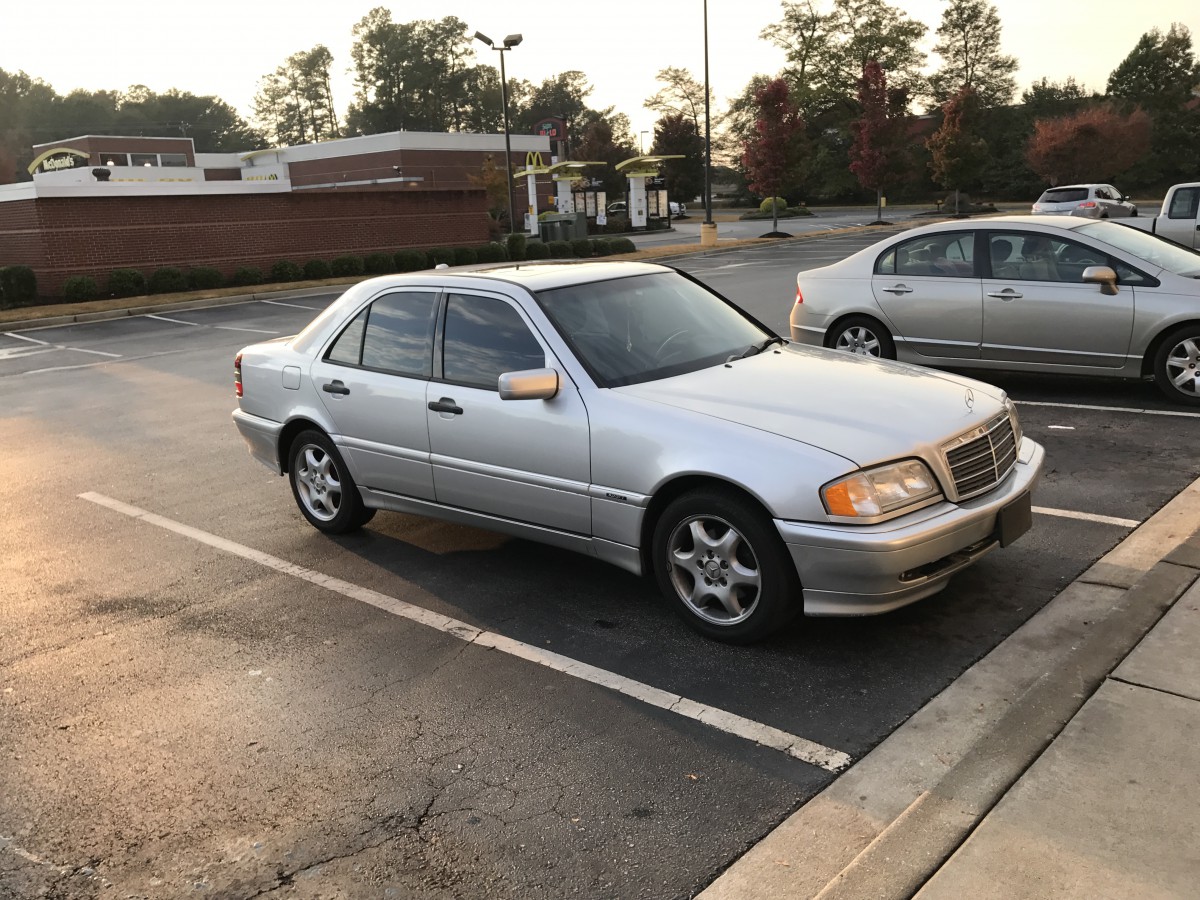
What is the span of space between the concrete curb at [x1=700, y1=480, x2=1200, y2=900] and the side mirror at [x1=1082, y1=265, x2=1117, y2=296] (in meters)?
3.79

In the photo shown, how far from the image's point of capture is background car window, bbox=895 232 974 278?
358 inches

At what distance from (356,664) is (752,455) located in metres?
1.98

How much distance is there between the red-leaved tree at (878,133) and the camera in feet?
144

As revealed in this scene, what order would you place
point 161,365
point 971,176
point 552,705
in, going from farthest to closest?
point 971,176 < point 161,365 < point 552,705

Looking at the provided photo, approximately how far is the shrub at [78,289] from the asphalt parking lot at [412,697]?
1862 centimetres

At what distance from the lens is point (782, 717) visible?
393 centimetres

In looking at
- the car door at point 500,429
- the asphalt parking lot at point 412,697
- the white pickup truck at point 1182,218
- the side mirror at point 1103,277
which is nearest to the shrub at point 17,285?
the asphalt parking lot at point 412,697

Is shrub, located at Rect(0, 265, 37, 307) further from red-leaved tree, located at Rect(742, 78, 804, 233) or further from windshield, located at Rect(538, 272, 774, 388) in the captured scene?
red-leaved tree, located at Rect(742, 78, 804, 233)

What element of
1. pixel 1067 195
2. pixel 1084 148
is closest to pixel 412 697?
pixel 1067 195

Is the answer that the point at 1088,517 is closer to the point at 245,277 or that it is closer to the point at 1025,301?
the point at 1025,301

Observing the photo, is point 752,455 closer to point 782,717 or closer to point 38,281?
point 782,717

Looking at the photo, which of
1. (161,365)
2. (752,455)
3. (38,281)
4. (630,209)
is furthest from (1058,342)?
(630,209)

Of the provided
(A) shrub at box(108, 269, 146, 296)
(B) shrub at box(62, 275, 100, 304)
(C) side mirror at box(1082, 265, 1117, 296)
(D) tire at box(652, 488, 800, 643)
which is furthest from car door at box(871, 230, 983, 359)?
(A) shrub at box(108, 269, 146, 296)

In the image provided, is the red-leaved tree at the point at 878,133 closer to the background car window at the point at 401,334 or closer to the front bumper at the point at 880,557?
the background car window at the point at 401,334
